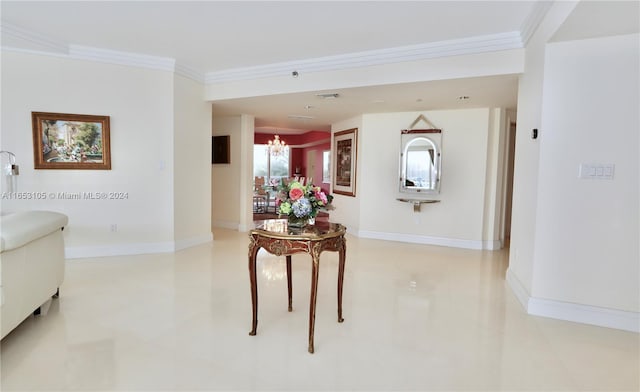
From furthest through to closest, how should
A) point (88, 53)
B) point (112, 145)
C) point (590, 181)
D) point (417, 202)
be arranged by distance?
1. point (417, 202)
2. point (112, 145)
3. point (88, 53)
4. point (590, 181)

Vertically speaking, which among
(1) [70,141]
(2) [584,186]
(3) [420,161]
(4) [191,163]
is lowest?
(2) [584,186]

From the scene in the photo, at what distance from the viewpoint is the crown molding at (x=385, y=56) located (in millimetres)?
3580

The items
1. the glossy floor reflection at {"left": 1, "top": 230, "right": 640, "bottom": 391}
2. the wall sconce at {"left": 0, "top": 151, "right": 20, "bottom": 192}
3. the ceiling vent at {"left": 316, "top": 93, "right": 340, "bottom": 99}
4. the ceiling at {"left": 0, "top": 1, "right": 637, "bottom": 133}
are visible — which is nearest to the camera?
the glossy floor reflection at {"left": 1, "top": 230, "right": 640, "bottom": 391}

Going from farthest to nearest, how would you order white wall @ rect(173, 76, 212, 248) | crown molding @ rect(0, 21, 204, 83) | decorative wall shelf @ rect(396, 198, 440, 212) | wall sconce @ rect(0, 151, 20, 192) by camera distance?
decorative wall shelf @ rect(396, 198, 440, 212), white wall @ rect(173, 76, 212, 248), wall sconce @ rect(0, 151, 20, 192), crown molding @ rect(0, 21, 204, 83)

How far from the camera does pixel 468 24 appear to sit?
3.35 meters

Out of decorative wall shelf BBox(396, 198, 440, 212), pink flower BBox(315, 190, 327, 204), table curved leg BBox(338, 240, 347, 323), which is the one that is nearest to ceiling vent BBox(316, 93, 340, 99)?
decorative wall shelf BBox(396, 198, 440, 212)

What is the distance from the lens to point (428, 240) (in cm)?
585

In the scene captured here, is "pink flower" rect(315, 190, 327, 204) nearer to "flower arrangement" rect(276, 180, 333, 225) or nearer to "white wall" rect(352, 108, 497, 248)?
"flower arrangement" rect(276, 180, 333, 225)

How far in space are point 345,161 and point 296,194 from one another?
14.8 ft

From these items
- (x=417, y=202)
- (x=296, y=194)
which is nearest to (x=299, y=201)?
(x=296, y=194)

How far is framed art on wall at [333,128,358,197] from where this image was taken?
6.53 m

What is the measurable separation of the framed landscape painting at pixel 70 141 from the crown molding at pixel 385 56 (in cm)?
177

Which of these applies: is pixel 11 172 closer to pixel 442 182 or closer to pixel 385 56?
pixel 385 56

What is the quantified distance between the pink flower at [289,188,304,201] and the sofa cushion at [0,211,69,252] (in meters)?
1.71
